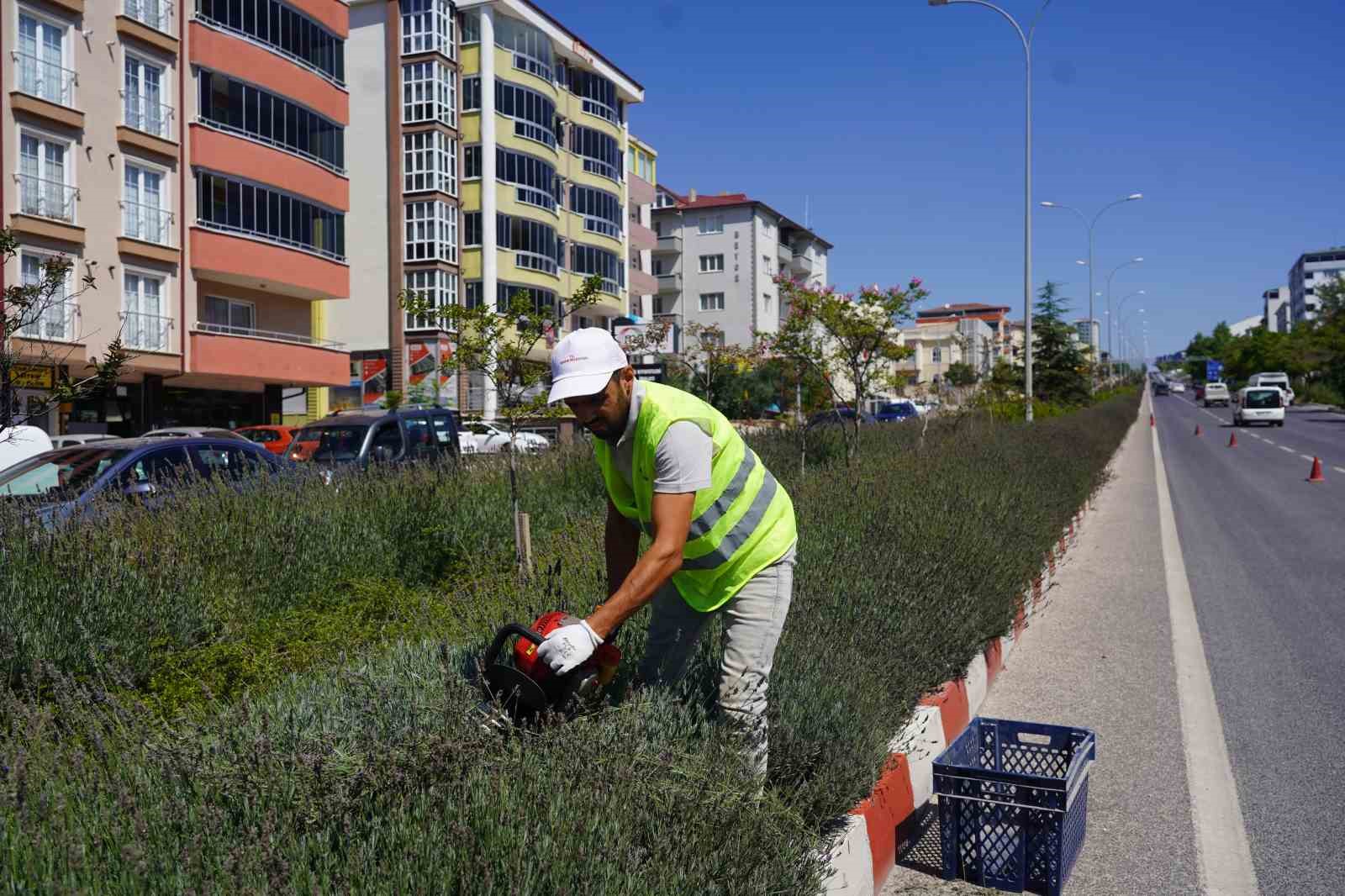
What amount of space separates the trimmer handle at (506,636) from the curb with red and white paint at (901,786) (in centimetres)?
105

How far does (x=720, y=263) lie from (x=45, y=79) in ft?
180

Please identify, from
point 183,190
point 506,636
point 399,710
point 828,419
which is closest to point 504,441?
point 828,419

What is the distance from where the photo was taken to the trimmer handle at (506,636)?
129 inches

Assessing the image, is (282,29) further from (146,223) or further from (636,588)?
(636,588)

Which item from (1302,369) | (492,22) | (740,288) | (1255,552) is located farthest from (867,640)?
(1302,369)

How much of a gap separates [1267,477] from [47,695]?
2453cm

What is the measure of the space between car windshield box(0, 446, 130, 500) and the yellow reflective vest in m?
6.92

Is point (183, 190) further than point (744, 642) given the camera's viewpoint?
Yes

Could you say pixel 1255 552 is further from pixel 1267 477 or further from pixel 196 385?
pixel 196 385

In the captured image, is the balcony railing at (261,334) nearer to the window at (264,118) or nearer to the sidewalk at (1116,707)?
the window at (264,118)

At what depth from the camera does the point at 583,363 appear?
10.9ft

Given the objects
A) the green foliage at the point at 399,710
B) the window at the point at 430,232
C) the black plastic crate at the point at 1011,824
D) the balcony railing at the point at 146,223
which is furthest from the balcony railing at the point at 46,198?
the black plastic crate at the point at 1011,824

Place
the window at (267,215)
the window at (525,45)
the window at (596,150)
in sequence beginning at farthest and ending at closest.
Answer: the window at (596,150) → the window at (525,45) → the window at (267,215)

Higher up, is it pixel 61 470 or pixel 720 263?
pixel 720 263
